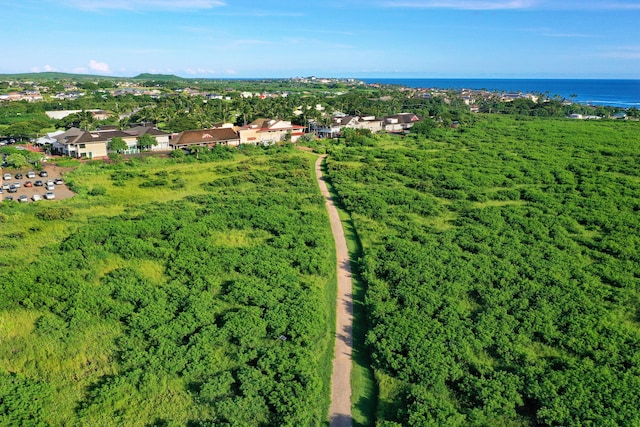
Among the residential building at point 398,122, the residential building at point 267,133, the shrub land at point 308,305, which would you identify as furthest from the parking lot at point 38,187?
the residential building at point 398,122

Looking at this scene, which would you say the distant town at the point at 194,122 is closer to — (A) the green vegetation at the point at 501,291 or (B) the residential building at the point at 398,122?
(B) the residential building at the point at 398,122

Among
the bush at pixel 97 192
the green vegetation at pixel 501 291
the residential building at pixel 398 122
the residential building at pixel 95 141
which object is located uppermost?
the residential building at pixel 398 122

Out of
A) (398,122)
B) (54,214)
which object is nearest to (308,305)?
(54,214)

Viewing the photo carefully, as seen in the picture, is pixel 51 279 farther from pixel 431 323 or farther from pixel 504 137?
pixel 504 137

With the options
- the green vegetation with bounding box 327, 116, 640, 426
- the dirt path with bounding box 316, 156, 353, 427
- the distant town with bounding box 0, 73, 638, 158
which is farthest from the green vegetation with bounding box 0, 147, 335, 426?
the distant town with bounding box 0, 73, 638, 158

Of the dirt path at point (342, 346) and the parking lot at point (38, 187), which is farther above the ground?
the parking lot at point (38, 187)

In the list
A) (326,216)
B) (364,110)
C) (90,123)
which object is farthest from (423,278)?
(364,110)
